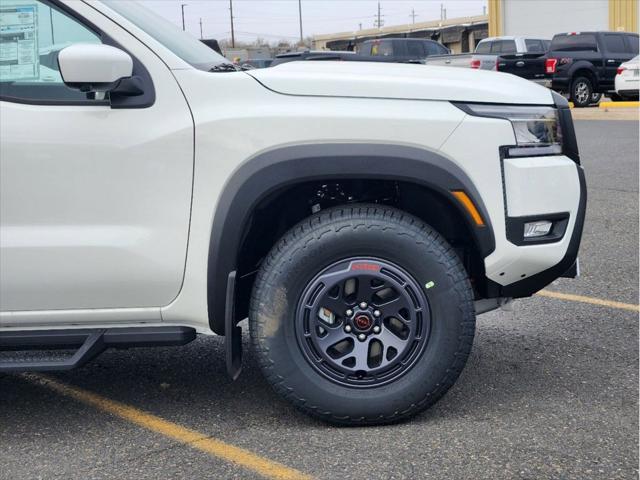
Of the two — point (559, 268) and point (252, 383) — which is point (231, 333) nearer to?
point (252, 383)

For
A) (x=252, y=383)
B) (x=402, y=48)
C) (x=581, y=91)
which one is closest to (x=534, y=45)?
(x=402, y=48)

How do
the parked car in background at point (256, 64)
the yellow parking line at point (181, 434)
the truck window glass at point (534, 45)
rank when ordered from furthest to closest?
the truck window glass at point (534, 45) < the parked car in background at point (256, 64) < the yellow parking line at point (181, 434)

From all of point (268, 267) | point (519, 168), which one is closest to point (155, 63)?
point (268, 267)

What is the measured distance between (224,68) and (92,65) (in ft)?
2.24

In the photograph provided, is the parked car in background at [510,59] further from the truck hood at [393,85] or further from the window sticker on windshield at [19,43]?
the window sticker on windshield at [19,43]

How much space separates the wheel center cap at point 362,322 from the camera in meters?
3.56

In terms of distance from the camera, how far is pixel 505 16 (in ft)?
145

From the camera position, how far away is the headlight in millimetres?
3586

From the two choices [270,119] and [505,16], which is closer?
[270,119]

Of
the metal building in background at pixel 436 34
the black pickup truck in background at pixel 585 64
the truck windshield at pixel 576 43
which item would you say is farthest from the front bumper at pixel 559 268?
the metal building in background at pixel 436 34

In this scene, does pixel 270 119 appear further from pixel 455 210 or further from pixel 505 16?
pixel 505 16

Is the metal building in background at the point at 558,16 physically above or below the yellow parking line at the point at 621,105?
above

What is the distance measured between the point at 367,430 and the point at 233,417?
591mm

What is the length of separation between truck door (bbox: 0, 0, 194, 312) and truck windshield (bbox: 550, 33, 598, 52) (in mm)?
22052
